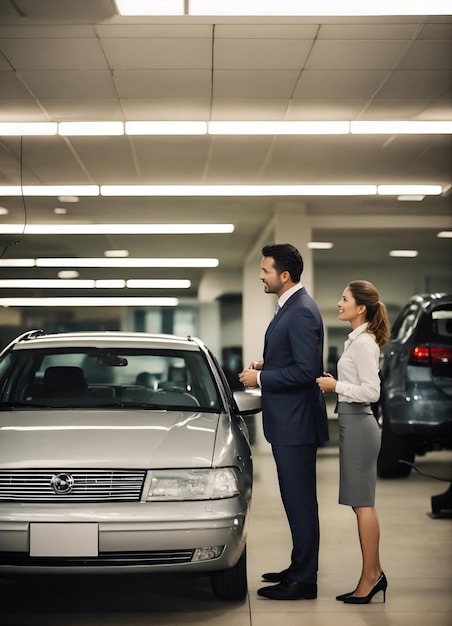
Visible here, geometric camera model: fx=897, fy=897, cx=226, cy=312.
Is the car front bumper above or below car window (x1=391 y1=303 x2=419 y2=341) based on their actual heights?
below

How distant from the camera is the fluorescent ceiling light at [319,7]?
16.2 feet

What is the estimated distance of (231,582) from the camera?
425cm

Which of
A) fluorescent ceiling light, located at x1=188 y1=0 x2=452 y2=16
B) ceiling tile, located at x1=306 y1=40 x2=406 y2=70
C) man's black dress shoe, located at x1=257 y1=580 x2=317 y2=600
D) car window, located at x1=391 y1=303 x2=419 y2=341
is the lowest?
man's black dress shoe, located at x1=257 y1=580 x2=317 y2=600

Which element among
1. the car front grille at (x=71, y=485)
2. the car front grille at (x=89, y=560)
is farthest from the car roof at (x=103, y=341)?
the car front grille at (x=89, y=560)

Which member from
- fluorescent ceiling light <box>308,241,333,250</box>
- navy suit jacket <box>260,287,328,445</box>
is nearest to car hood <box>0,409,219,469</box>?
navy suit jacket <box>260,287,328,445</box>

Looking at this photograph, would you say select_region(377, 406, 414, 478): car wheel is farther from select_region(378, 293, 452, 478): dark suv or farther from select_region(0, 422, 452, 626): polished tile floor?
select_region(0, 422, 452, 626): polished tile floor

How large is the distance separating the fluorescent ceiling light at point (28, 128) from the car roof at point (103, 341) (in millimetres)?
2439

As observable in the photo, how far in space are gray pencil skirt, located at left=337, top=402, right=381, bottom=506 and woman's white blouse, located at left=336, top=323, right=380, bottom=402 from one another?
0.32 feet

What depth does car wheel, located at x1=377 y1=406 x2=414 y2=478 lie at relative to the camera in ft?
26.9

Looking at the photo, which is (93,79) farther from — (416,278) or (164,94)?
(416,278)

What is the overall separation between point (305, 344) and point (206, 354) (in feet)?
2.62

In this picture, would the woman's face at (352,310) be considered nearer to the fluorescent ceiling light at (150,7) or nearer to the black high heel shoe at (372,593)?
the black high heel shoe at (372,593)

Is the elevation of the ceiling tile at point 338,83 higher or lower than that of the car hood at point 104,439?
higher

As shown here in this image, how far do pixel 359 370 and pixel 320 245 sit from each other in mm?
6542
